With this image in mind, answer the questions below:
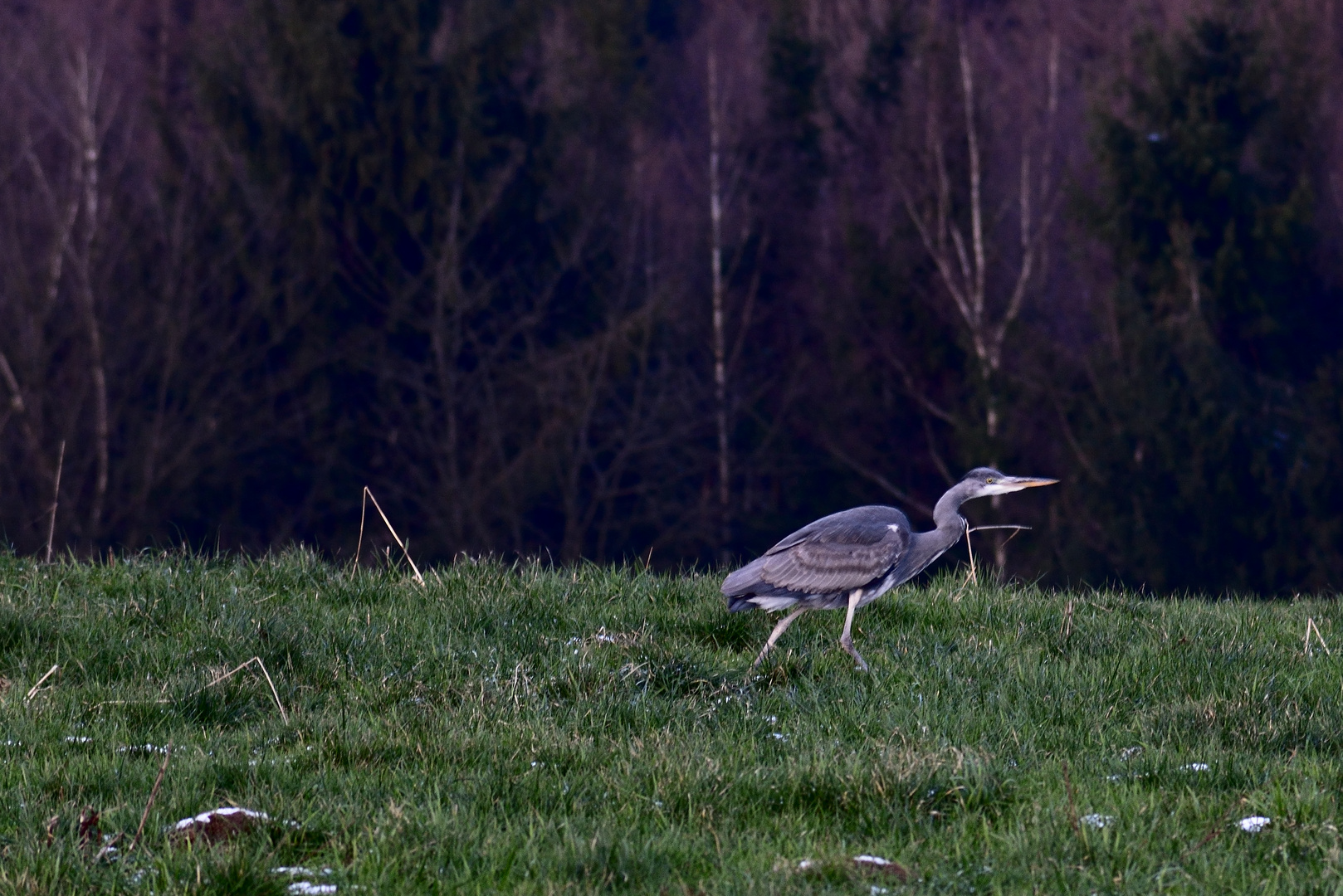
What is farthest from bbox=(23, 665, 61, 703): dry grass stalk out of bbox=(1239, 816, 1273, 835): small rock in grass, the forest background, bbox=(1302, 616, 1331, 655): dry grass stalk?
the forest background

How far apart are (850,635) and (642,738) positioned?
1738 mm

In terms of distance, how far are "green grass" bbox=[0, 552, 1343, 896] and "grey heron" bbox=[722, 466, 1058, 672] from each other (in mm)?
232

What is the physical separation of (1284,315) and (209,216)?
71.9ft

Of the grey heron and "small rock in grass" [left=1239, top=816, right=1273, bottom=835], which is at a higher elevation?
the grey heron

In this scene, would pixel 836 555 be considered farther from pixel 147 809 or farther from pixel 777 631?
pixel 147 809

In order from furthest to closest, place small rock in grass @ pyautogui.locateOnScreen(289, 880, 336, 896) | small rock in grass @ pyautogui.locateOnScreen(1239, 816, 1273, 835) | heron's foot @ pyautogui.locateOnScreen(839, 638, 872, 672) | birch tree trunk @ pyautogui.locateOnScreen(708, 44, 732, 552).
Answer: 1. birch tree trunk @ pyautogui.locateOnScreen(708, 44, 732, 552)
2. heron's foot @ pyautogui.locateOnScreen(839, 638, 872, 672)
3. small rock in grass @ pyautogui.locateOnScreen(1239, 816, 1273, 835)
4. small rock in grass @ pyautogui.locateOnScreen(289, 880, 336, 896)

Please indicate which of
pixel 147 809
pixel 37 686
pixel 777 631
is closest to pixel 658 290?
pixel 777 631

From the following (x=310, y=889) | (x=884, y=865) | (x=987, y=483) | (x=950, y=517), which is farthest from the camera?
(x=987, y=483)

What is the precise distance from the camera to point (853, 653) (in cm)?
665

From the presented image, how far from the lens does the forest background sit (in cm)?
2852

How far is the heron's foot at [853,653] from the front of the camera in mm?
6539

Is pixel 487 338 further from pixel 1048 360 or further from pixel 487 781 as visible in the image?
pixel 487 781

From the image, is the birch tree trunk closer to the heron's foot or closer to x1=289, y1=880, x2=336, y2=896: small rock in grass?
the heron's foot

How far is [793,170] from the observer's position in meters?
37.3
